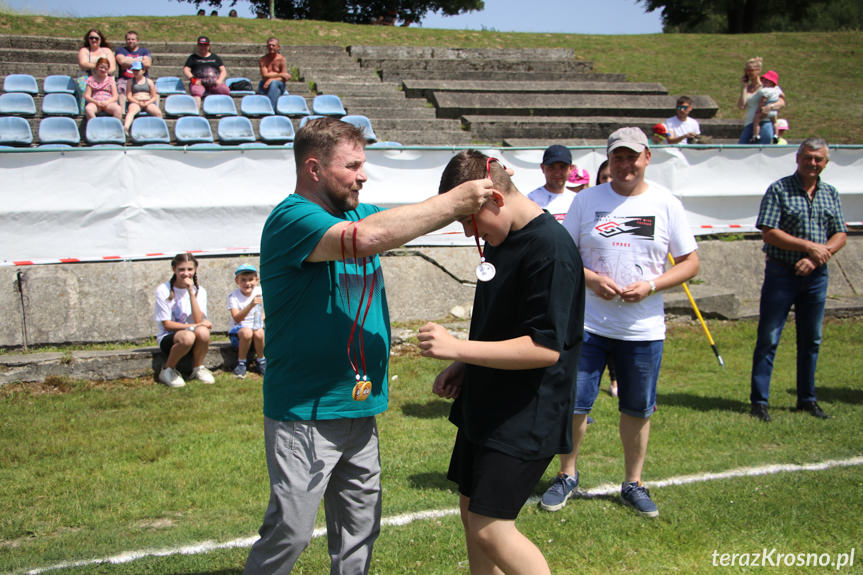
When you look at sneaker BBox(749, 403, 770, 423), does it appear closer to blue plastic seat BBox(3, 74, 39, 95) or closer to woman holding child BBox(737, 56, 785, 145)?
woman holding child BBox(737, 56, 785, 145)

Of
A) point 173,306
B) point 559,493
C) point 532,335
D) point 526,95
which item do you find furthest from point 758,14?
point 532,335

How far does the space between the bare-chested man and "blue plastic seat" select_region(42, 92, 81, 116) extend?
3395mm

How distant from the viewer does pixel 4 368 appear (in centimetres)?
702

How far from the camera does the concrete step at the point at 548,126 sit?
14.9 m

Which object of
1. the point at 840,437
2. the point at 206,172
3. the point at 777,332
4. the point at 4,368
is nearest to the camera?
the point at 840,437

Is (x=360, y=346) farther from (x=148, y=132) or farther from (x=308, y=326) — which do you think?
(x=148, y=132)

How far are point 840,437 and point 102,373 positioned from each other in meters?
6.71

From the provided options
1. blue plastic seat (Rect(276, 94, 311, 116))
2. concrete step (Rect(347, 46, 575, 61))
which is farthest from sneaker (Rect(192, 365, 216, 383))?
concrete step (Rect(347, 46, 575, 61))

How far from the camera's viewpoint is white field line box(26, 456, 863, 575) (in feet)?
12.5

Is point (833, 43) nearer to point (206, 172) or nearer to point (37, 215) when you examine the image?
point (206, 172)

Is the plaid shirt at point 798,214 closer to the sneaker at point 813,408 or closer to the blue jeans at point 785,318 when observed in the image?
the blue jeans at point 785,318

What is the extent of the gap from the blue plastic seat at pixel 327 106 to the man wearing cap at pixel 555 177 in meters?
7.66

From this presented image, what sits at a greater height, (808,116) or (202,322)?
(808,116)

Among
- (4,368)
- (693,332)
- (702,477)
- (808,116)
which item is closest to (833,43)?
(808,116)
